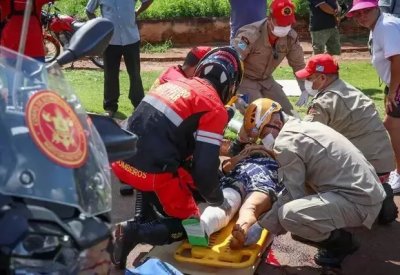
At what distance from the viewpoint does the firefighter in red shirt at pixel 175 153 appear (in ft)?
12.8

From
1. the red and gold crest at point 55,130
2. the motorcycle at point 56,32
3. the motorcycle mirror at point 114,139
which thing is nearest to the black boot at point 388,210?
the motorcycle mirror at point 114,139

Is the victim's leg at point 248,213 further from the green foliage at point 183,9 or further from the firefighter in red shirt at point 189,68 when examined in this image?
the green foliage at point 183,9

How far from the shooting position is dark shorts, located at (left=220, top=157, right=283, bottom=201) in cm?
481

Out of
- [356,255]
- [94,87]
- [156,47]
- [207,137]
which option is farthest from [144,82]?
[207,137]

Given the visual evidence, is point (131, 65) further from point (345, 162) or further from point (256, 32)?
point (345, 162)

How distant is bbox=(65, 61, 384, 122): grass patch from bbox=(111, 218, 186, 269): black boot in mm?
3931

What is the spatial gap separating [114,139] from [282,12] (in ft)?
13.0

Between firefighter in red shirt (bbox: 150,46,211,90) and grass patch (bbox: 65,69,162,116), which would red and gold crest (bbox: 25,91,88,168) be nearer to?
firefighter in red shirt (bbox: 150,46,211,90)

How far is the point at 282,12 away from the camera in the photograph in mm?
6062

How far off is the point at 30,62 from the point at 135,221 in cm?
210

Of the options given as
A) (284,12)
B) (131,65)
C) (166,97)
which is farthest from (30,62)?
(131,65)

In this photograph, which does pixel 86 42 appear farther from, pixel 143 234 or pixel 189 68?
pixel 189 68

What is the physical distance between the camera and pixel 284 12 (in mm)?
6074

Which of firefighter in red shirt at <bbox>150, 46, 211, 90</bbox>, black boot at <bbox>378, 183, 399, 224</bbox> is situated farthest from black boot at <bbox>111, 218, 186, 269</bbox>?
black boot at <bbox>378, 183, 399, 224</bbox>
